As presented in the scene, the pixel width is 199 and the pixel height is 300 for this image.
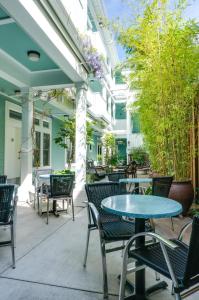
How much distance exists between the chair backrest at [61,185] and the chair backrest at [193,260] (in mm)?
3049

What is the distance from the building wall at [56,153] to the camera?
33.9ft

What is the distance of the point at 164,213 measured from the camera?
1.76 m

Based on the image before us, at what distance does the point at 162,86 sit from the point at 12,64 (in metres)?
3.43

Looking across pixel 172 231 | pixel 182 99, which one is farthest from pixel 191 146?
pixel 172 231

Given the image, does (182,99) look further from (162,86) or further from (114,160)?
(114,160)

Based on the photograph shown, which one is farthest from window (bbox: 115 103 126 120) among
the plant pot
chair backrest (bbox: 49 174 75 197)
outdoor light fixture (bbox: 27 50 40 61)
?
chair backrest (bbox: 49 174 75 197)

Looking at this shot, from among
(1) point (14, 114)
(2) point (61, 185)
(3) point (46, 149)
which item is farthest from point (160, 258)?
(3) point (46, 149)

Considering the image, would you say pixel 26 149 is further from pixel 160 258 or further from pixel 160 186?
pixel 160 258

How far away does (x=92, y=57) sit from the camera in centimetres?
582

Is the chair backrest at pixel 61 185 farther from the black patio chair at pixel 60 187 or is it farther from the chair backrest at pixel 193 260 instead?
the chair backrest at pixel 193 260

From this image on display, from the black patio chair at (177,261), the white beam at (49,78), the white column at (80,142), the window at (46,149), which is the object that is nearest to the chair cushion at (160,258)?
the black patio chair at (177,261)

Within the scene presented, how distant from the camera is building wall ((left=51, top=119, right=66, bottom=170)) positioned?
10.3 m

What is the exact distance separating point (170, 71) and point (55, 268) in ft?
11.6

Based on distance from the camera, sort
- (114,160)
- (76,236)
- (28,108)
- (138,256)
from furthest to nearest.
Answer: (114,160), (28,108), (76,236), (138,256)
